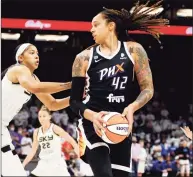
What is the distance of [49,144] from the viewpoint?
28.1 ft

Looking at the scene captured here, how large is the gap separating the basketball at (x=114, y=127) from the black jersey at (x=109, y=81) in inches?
6.9

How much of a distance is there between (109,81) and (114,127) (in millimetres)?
391

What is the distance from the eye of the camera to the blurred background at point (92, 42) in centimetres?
1714

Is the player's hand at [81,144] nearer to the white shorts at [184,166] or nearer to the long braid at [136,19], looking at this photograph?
the long braid at [136,19]

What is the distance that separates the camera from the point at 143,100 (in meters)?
4.32

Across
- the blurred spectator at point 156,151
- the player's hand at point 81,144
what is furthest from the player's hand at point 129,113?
the blurred spectator at point 156,151

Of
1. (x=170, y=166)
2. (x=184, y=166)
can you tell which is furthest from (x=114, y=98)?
(x=170, y=166)

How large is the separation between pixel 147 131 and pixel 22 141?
6.27 metres

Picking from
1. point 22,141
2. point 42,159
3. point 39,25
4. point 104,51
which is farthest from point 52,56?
point 104,51

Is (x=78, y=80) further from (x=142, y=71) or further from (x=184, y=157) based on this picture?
(x=184, y=157)

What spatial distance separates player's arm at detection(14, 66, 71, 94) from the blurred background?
9342 millimetres

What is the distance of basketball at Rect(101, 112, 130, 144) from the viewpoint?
4.14 metres

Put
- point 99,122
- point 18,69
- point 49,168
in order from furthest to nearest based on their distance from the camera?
point 49,168, point 18,69, point 99,122

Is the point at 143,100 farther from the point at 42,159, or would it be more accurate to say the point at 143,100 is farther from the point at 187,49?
the point at 187,49
